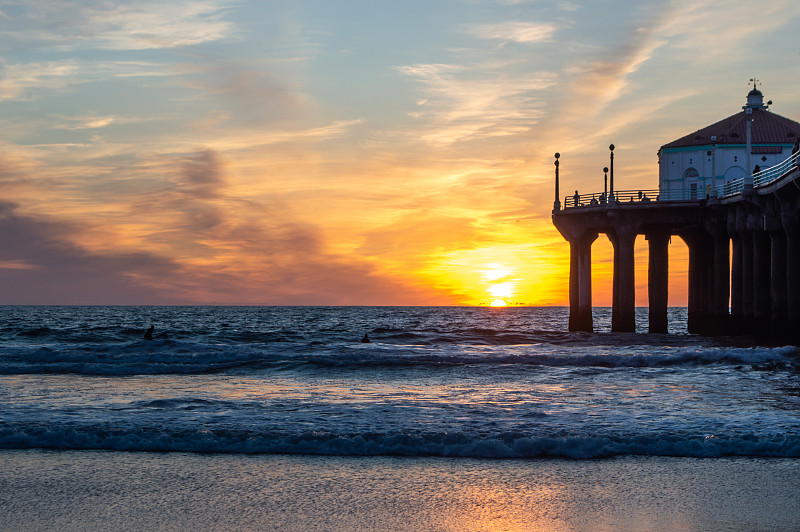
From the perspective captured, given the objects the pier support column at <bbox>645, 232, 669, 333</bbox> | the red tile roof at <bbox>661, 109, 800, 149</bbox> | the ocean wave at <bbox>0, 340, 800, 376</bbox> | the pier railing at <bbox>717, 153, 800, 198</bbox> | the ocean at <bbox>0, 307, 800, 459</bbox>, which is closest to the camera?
the ocean at <bbox>0, 307, 800, 459</bbox>

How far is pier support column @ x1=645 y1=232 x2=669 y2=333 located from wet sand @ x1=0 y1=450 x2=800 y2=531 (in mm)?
37129

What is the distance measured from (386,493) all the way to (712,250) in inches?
1695

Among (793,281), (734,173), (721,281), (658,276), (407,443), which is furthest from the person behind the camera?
(734,173)

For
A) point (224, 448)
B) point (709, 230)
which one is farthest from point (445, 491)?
point (709, 230)

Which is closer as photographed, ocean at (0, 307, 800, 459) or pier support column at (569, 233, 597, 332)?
ocean at (0, 307, 800, 459)

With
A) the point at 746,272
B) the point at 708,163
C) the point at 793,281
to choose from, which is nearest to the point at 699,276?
the point at 708,163

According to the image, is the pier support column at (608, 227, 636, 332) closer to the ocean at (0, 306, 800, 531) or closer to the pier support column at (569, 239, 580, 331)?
the pier support column at (569, 239, 580, 331)

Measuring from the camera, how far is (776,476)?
9.38 metres

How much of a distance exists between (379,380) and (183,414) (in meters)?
→ 8.93

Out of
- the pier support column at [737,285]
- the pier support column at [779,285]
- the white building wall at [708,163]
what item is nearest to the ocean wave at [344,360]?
the pier support column at [779,285]

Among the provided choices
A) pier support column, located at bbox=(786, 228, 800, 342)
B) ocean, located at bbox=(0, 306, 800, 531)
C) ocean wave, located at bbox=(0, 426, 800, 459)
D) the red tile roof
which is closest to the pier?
pier support column, located at bbox=(786, 228, 800, 342)

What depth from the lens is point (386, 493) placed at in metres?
8.70

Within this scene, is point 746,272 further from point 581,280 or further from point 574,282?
point 574,282

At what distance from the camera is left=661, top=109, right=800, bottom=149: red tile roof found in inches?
1973
